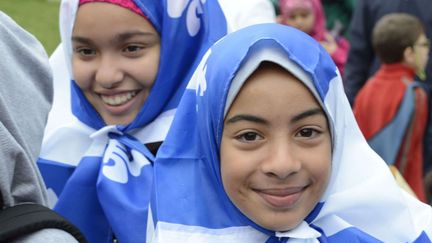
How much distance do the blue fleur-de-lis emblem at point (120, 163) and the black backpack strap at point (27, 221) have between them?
34.9 inches

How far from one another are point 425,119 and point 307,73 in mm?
3253

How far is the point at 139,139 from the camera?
332cm

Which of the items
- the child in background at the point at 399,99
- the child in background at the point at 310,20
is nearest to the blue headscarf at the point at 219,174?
the child in background at the point at 399,99

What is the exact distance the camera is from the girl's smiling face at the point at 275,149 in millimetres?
2449

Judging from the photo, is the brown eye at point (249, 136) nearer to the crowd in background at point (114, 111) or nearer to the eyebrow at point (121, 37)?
→ the crowd in background at point (114, 111)

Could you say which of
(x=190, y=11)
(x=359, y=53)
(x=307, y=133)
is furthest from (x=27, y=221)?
(x=359, y=53)

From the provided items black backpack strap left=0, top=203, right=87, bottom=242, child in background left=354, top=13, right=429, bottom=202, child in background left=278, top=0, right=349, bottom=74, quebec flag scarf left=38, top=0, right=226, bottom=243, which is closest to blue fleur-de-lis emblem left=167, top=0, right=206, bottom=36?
quebec flag scarf left=38, top=0, right=226, bottom=243

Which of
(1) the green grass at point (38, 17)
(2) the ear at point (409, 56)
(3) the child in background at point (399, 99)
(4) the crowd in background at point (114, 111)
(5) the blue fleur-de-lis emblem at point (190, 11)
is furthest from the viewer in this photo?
(1) the green grass at point (38, 17)

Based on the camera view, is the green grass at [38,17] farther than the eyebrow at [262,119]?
Yes

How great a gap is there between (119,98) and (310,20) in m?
3.99

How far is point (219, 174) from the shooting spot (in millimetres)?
2582

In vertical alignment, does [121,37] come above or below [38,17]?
above

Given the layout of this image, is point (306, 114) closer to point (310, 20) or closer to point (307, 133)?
point (307, 133)

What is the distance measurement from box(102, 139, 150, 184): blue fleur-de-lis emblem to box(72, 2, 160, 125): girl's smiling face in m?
Answer: 0.13
